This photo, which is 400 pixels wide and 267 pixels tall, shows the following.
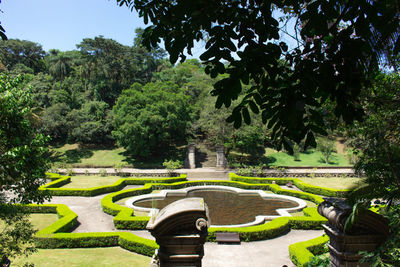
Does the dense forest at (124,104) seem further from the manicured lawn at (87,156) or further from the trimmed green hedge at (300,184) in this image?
the trimmed green hedge at (300,184)

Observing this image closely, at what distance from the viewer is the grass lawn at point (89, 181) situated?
20.1 metres

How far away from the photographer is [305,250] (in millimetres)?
9055

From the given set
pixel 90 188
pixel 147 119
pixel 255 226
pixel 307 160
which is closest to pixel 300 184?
pixel 255 226

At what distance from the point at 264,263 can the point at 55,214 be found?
35.4ft

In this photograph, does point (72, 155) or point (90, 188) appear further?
point (72, 155)

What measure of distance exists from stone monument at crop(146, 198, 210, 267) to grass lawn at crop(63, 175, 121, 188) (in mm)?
17178

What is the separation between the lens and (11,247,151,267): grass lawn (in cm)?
848

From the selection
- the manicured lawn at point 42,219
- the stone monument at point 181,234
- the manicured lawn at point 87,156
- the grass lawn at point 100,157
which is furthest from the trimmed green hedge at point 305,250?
the manicured lawn at point 87,156

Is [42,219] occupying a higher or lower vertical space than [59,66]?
lower

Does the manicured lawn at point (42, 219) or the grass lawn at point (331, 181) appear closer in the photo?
the manicured lawn at point (42, 219)

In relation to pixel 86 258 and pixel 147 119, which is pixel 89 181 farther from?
pixel 86 258

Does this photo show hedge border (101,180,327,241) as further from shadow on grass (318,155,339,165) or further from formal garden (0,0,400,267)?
shadow on grass (318,155,339,165)

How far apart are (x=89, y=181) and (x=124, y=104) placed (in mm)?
9471

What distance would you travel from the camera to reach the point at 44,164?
6.88 metres
